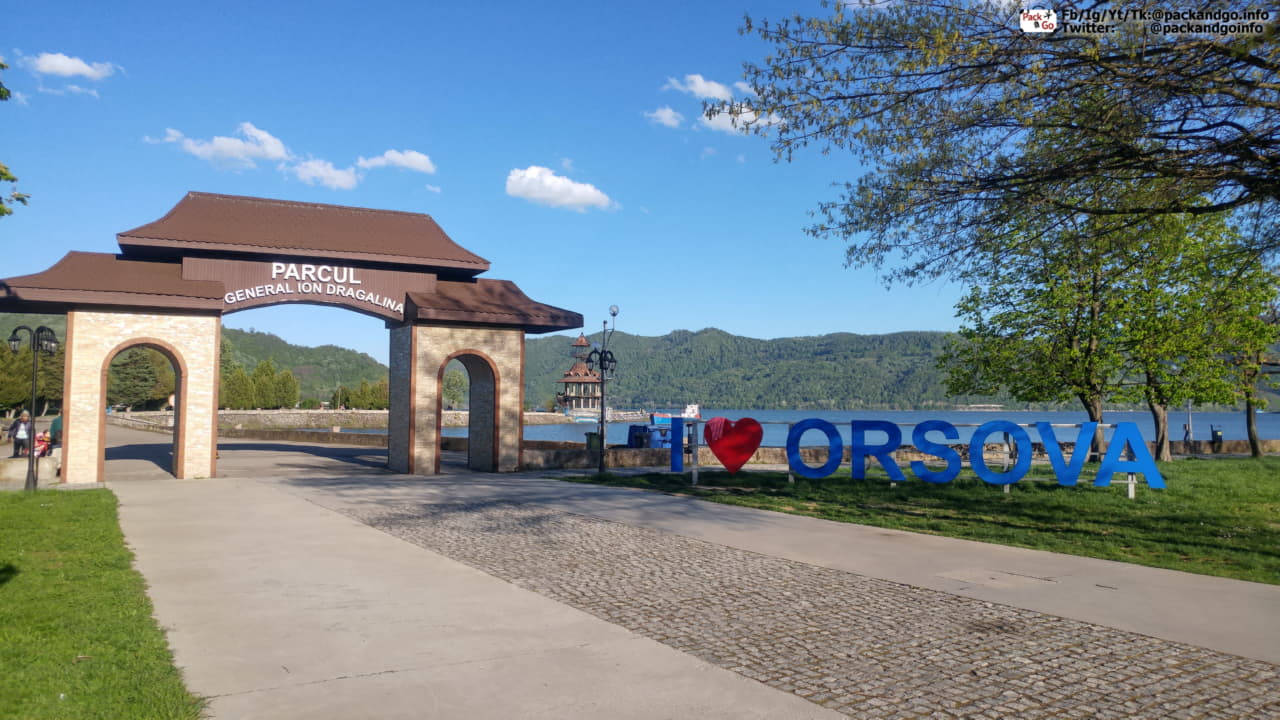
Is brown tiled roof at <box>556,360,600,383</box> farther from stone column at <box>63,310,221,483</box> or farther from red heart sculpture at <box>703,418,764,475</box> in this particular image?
red heart sculpture at <box>703,418,764,475</box>

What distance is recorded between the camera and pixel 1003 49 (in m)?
9.48

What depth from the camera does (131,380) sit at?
108000 mm

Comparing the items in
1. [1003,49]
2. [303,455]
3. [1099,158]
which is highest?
[1003,49]

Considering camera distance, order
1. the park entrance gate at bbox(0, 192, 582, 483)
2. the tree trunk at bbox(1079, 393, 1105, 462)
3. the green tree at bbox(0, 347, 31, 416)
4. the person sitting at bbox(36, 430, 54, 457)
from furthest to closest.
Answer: the green tree at bbox(0, 347, 31, 416), the tree trunk at bbox(1079, 393, 1105, 462), the person sitting at bbox(36, 430, 54, 457), the park entrance gate at bbox(0, 192, 582, 483)

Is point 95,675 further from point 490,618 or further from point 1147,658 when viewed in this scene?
point 1147,658

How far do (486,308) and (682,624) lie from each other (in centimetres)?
1895

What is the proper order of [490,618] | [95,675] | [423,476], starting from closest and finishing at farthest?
[95,675] → [490,618] → [423,476]

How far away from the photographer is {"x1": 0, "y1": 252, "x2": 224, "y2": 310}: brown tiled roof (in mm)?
20125

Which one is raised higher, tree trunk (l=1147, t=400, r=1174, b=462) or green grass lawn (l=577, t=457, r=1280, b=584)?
tree trunk (l=1147, t=400, r=1174, b=462)

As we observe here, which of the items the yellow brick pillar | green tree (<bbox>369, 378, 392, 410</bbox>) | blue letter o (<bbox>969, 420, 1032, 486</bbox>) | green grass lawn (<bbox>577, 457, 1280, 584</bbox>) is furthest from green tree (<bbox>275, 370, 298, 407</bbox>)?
blue letter o (<bbox>969, 420, 1032, 486</bbox>)

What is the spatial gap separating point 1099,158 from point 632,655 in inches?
322

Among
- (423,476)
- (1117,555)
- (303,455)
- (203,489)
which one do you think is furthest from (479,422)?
(1117,555)

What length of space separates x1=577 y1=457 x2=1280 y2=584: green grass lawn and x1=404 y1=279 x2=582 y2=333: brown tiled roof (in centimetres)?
601

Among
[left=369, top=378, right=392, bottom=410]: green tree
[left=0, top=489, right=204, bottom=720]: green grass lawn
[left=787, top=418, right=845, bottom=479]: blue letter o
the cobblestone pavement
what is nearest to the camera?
[left=0, top=489, right=204, bottom=720]: green grass lawn
